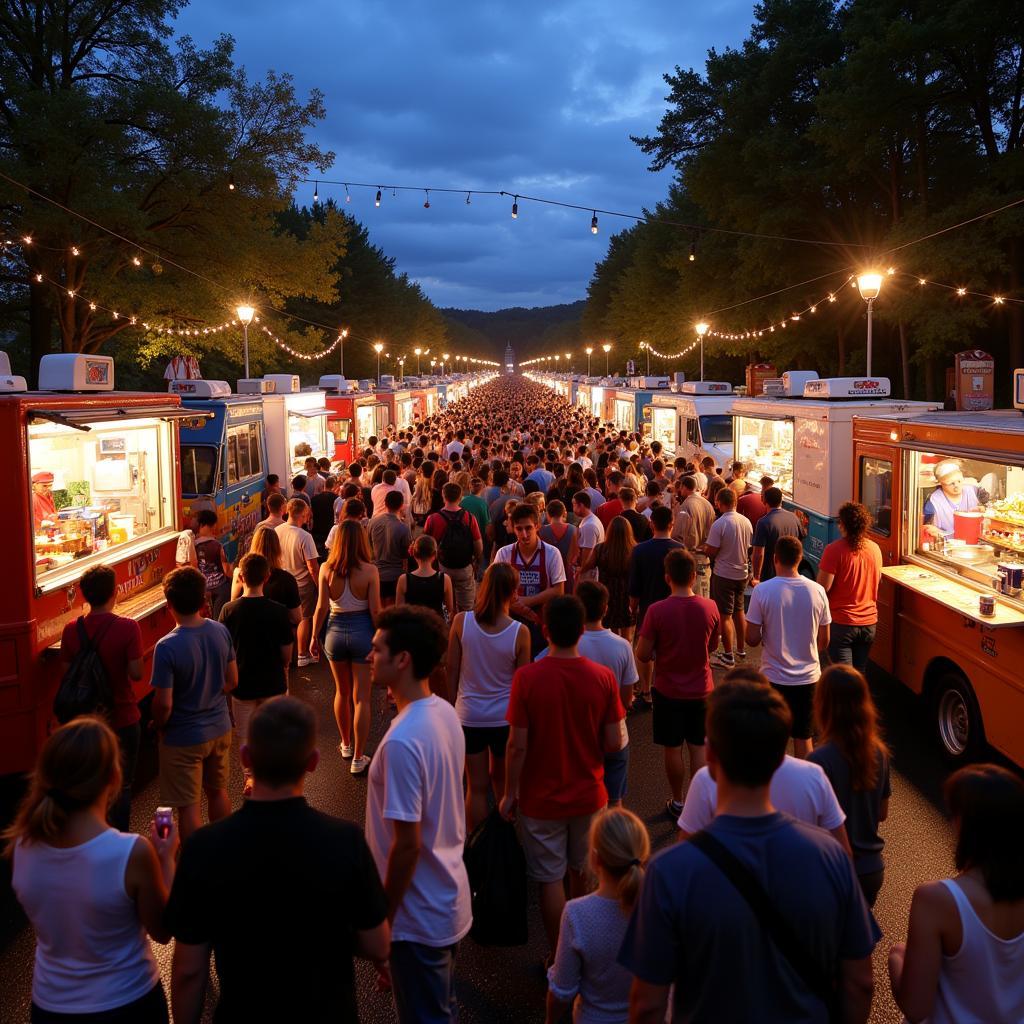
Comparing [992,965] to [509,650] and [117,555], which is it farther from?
[117,555]

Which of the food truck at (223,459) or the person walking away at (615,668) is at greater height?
the food truck at (223,459)

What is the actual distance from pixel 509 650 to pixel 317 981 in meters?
2.64

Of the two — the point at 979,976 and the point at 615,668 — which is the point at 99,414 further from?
the point at 979,976

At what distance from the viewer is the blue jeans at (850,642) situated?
7.16 meters

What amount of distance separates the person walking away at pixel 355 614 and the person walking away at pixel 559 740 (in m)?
2.89

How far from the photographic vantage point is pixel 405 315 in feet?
307

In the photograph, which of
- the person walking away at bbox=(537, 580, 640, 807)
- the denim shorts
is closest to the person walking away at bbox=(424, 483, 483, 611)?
the denim shorts

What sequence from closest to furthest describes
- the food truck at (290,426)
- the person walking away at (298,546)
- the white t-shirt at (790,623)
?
the white t-shirt at (790,623)
the person walking away at (298,546)
the food truck at (290,426)

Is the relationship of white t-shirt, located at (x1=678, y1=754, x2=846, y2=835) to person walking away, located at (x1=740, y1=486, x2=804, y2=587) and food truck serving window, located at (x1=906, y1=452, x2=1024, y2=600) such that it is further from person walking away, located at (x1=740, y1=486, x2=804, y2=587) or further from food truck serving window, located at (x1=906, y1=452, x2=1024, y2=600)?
person walking away, located at (x1=740, y1=486, x2=804, y2=587)

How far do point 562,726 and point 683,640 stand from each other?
6.03ft

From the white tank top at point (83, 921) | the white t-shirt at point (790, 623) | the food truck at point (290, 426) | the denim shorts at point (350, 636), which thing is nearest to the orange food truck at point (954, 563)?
the white t-shirt at point (790, 623)

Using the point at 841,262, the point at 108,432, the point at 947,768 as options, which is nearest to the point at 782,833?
the point at 947,768

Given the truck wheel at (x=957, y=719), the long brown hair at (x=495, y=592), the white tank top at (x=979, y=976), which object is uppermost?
the long brown hair at (x=495, y=592)

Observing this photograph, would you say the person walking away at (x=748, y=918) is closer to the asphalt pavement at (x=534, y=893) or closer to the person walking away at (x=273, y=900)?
the person walking away at (x=273, y=900)
